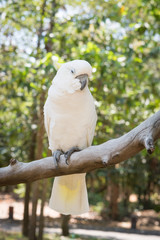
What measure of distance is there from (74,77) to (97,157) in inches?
22.1

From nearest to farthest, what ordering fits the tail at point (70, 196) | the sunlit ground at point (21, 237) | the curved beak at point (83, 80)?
the curved beak at point (83, 80), the tail at point (70, 196), the sunlit ground at point (21, 237)

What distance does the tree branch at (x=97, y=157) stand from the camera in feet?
4.81

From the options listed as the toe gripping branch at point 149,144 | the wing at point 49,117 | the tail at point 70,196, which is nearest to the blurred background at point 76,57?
the wing at point 49,117

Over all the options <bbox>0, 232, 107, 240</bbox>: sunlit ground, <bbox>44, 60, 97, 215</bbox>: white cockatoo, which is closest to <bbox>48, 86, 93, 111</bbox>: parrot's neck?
<bbox>44, 60, 97, 215</bbox>: white cockatoo

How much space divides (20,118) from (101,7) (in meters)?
2.43

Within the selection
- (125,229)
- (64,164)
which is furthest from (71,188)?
(125,229)

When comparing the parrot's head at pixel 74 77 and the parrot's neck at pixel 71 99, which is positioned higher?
the parrot's head at pixel 74 77

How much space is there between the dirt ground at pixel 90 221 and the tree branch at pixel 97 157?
6.62 metres

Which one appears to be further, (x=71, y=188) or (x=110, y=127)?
(x=110, y=127)

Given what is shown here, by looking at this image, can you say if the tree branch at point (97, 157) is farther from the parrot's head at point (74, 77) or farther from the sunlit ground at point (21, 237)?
the sunlit ground at point (21, 237)

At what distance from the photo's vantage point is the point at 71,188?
2.08m

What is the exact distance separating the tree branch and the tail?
0.85 ft

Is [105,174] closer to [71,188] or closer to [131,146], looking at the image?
[71,188]

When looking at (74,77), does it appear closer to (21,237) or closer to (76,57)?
(76,57)
